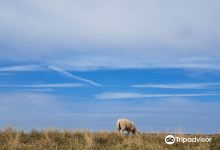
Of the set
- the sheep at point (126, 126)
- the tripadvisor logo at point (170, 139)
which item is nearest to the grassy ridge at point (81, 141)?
the tripadvisor logo at point (170, 139)

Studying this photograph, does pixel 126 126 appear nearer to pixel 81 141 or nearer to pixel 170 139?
pixel 170 139

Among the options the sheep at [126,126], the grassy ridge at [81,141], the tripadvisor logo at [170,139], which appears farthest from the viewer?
the sheep at [126,126]

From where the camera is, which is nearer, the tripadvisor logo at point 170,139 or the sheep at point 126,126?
the tripadvisor logo at point 170,139

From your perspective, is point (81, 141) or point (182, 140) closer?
point (81, 141)

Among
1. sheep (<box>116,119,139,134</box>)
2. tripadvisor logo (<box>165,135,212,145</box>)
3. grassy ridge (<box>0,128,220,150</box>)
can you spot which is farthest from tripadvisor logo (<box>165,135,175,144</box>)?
sheep (<box>116,119,139,134</box>)

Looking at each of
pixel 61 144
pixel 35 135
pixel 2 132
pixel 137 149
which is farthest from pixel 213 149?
pixel 2 132

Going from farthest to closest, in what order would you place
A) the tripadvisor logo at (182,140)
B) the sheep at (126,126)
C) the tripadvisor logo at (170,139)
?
the sheep at (126,126) → the tripadvisor logo at (182,140) → the tripadvisor logo at (170,139)

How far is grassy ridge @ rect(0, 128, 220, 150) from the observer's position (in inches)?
852

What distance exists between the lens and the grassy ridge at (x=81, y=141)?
71.0ft

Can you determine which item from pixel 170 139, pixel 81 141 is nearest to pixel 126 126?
pixel 170 139

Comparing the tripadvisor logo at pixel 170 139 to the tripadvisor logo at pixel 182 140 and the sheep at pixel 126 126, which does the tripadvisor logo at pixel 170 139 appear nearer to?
the tripadvisor logo at pixel 182 140

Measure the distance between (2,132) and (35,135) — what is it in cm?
199

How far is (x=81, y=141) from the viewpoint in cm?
2320

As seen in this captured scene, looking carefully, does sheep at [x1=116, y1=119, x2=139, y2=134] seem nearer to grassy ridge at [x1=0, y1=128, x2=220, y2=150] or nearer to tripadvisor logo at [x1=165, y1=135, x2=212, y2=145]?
grassy ridge at [x1=0, y1=128, x2=220, y2=150]
